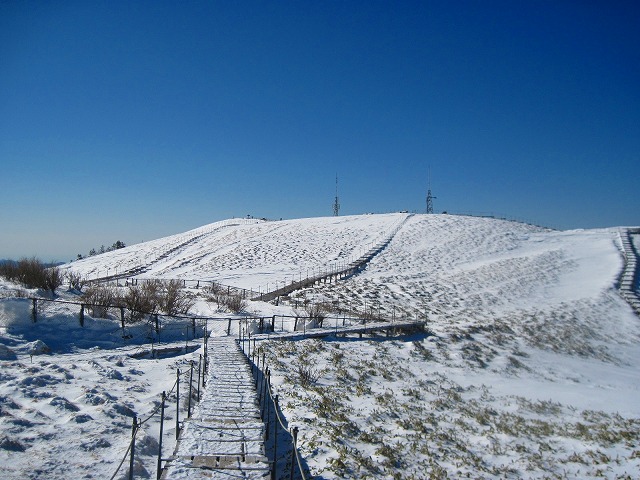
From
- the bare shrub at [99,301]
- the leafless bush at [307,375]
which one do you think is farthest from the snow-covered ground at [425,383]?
the bare shrub at [99,301]

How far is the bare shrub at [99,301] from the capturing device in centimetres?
1735

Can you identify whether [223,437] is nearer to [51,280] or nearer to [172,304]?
[172,304]

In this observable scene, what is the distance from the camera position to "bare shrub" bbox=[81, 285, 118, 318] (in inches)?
683

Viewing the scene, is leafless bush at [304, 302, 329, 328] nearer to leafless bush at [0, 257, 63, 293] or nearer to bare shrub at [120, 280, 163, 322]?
bare shrub at [120, 280, 163, 322]

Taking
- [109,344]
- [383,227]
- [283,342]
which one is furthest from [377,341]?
[383,227]

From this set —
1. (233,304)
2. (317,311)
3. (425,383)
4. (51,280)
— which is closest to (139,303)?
(233,304)

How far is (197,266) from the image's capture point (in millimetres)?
41844

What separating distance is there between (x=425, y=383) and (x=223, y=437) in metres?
8.84

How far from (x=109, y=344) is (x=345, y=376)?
336 inches

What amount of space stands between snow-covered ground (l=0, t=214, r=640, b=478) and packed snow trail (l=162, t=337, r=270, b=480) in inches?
48.8

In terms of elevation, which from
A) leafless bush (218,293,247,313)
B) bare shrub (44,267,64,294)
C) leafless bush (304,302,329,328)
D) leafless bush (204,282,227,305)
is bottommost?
leafless bush (304,302,329,328)

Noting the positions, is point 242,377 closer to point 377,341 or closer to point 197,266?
point 377,341

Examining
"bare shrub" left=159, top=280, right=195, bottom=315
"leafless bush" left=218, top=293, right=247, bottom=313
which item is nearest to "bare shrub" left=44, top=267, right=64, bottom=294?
"bare shrub" left=159, top=280, right=195, bottom=315

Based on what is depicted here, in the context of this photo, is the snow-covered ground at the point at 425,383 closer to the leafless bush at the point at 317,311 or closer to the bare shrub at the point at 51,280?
the leafless bush at the point at 317,311
